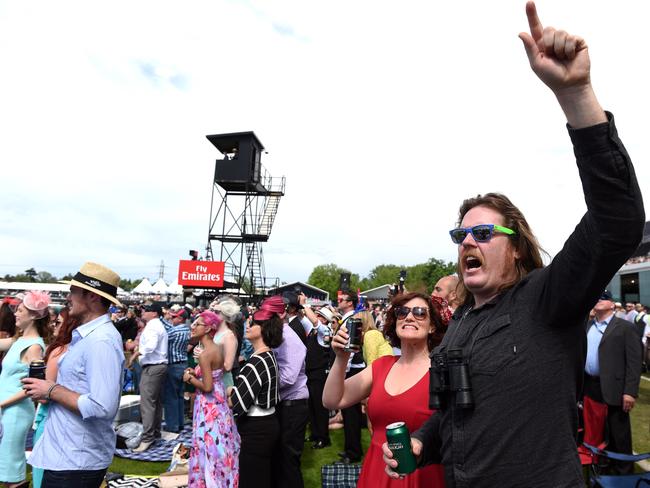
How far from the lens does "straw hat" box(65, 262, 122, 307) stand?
10.8ft

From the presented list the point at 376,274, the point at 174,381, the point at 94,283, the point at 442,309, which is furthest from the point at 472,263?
the point at 376,274

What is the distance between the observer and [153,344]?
7781 mm

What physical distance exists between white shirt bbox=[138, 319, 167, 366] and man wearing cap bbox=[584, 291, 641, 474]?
21.2 ft

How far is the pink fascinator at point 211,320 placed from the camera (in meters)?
5.29

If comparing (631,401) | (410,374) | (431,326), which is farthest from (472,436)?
(631,401)

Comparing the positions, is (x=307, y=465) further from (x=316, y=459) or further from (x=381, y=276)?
(x=381, y=276)

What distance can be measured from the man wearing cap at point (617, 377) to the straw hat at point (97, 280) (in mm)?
5490

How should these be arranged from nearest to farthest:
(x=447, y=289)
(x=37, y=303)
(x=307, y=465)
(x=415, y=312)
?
(x=415, y=312) < (x=447, y=289) < (x=37, y=303) < (x=307, y=465)

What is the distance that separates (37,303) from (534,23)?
5.05m

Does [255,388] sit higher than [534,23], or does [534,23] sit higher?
[534,23]

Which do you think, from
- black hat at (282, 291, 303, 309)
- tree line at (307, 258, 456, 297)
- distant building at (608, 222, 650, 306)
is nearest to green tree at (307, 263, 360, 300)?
tree line at (307, 258, 456, 297)

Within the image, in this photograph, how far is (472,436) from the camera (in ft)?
5.25

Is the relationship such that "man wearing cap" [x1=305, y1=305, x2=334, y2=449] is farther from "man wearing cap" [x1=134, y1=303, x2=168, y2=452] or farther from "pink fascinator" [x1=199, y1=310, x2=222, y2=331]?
"man wearing cap" [x1=134, y1=303, x2=168, y2=452]

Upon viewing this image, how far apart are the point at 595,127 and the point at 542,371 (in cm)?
78
